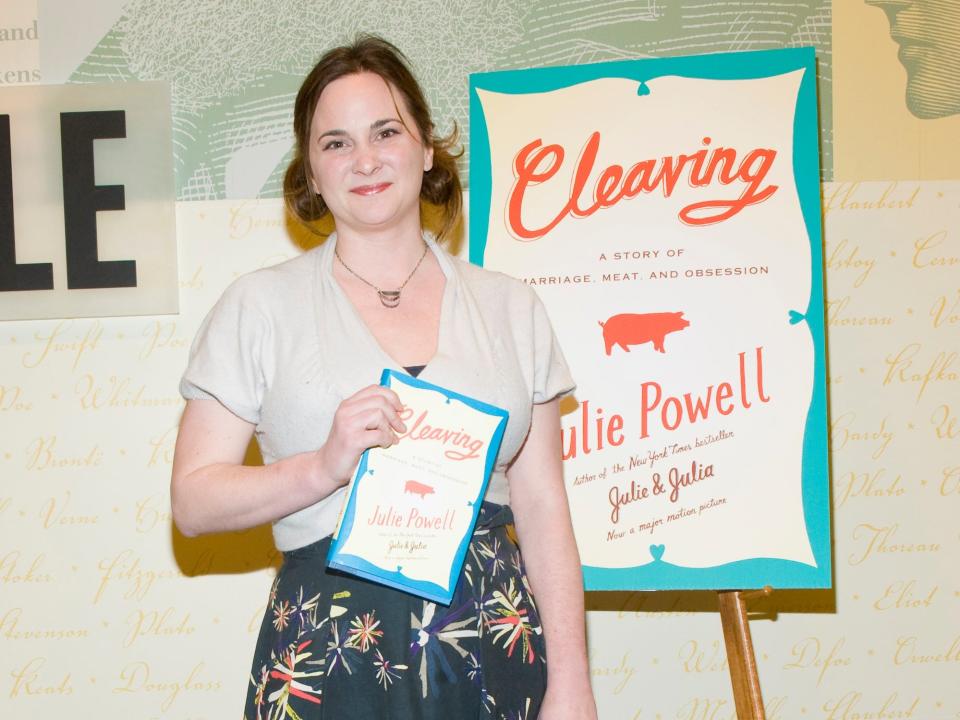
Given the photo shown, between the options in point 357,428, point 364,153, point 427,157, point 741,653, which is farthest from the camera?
point 741,653

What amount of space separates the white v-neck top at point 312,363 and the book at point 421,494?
82 mm

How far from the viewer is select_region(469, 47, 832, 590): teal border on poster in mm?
1955

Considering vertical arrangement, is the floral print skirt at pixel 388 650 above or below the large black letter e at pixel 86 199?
below

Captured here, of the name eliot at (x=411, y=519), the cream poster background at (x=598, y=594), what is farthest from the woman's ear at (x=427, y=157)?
the cream poster background at (x=598, y=594)

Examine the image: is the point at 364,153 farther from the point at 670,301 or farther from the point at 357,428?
the point at 670,301

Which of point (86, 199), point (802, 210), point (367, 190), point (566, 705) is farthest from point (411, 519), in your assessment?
point (86, 199)

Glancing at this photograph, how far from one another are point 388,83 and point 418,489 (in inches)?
23.4

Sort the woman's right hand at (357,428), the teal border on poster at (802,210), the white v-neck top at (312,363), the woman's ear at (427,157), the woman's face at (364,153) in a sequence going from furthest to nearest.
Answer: the teal border on poster at (802,210) → the woman's ear at (427,157) → the woman's face at (364,153) → the white v-neck top at (312,363) → the woman's right hand at (357,428)

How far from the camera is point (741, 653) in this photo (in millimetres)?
1988

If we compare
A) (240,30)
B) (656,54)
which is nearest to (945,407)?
(656,54)

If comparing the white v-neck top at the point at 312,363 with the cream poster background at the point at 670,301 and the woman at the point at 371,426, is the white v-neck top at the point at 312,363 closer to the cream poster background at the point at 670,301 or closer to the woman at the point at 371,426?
the woman at the point at 371,426

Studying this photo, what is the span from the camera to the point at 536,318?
1535mm

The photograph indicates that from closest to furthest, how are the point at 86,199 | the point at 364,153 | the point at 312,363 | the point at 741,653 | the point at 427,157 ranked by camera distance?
the point at 312,363, the point at 364,153, the point at 427,157, the point at 741,653, the point at 86,199

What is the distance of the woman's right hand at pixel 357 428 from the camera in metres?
1.21
